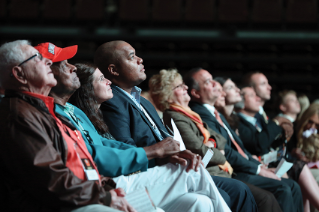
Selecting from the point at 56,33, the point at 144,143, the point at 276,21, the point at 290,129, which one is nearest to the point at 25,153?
the point at 144,143

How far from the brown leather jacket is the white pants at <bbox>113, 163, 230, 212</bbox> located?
0.32 metres

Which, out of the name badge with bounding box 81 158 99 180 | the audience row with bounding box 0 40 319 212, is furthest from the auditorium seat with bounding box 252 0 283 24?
the name badge with bounding box 81 158 99 180

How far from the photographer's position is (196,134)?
8.50 ft

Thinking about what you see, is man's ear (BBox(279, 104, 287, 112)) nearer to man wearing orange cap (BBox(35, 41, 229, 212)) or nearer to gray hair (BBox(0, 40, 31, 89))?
man wearing orange cap (BBox(35, 41, 229, 212))

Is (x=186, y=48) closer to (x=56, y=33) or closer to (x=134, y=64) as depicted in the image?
(x=56, y=33)

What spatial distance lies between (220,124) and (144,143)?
3.81 ft

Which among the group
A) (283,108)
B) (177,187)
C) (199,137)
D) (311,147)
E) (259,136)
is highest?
(177,187)

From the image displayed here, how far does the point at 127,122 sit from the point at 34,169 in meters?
0.88

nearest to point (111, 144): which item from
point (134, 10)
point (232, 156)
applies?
point (232, 156)

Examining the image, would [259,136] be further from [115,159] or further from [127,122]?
[115,159]

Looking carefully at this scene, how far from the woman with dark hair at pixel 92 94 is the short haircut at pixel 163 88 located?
75cm

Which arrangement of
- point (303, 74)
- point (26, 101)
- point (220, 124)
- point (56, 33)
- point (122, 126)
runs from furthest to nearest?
point (303, 74) → point (56, 33) → point (220, 124) → point (122, 126) → point (26, 101)

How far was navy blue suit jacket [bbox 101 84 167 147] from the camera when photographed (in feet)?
6.66

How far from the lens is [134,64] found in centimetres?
230
